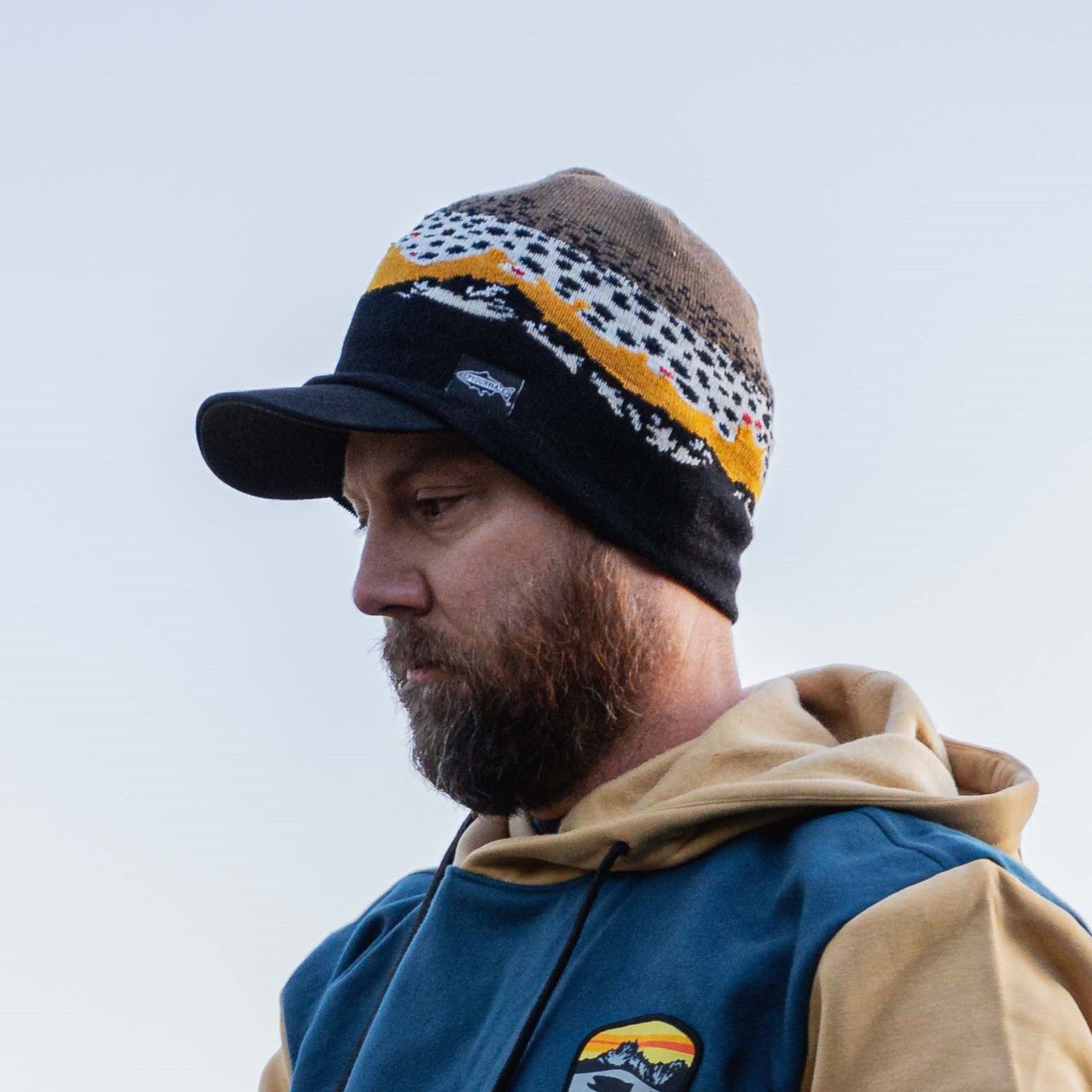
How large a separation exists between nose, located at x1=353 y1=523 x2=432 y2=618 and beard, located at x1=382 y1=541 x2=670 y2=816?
0.04 metres

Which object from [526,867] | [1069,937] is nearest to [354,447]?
[526,867]

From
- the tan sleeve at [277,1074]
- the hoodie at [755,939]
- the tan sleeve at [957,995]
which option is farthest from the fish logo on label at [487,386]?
the tan sleeve at [277,1074]

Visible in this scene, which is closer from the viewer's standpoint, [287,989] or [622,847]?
[622,847]

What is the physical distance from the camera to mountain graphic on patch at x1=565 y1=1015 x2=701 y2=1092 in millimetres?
1995

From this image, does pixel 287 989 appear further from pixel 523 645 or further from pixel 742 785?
pixel 742 785

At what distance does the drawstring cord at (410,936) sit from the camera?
2512mm

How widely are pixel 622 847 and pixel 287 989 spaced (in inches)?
36.9

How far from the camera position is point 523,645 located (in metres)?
2.63

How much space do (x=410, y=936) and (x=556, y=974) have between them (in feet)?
1.69

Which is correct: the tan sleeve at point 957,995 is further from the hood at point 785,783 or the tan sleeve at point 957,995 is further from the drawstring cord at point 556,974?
the drawstring cord at point 556,974

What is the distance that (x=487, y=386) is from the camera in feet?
8.63

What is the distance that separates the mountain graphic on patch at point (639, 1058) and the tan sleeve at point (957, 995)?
0.52ft

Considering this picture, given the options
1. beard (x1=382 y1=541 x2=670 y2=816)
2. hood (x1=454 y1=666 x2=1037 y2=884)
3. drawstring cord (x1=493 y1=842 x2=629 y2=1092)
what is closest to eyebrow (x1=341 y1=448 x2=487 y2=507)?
beard (x1=382 y1=541 x2=670 y2=816)

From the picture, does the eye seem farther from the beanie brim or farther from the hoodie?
the hoodie
